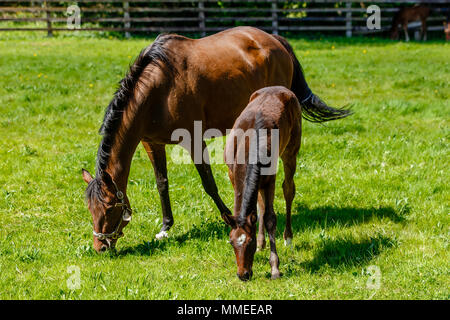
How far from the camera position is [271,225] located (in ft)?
16.8

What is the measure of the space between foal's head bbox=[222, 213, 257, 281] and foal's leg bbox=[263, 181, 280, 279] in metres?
0.40

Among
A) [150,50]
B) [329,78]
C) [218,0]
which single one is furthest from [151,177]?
[218,0]

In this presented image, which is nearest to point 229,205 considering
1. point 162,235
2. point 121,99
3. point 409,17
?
point 162,235

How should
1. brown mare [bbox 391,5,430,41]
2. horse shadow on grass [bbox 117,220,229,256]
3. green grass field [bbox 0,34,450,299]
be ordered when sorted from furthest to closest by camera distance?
brown mare [bbox 391,5,430,41], horse shadow on grass [bbox 117,220,229,256], green grass field [bbox 0,34,450,299]

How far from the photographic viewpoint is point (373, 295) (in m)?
4.57

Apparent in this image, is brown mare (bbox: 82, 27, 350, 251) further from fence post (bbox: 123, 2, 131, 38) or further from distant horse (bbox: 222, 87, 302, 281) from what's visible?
fence post (bbox: 123, 2, 131, 38)

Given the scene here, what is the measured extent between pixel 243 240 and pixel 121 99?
6.96 ft

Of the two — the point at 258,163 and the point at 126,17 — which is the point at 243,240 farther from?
the point at 126,17

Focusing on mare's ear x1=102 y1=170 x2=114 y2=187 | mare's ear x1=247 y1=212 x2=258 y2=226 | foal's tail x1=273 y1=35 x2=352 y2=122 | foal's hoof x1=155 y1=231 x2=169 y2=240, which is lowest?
foal's hoof x1=155 y1=231 x2=169 y2=240

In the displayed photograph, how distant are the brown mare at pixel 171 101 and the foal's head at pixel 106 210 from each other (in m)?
0.01

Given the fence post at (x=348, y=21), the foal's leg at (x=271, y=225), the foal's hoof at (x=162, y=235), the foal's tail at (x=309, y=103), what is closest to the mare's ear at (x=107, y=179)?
the foal's hoof at (x=162, y=235)

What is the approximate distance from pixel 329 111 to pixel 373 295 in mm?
3489

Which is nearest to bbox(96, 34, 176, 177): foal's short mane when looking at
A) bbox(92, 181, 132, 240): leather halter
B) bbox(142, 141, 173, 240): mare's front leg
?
bbox(92, 181, 132, 240): leather halter

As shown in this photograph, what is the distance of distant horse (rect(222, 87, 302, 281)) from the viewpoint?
470 centimetres
